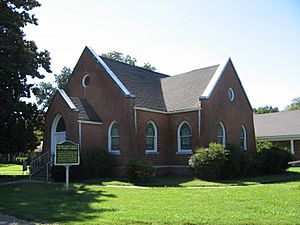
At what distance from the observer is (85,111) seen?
2627 centimetres

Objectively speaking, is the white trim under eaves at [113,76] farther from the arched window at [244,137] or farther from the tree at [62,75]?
the tree at [62,75]

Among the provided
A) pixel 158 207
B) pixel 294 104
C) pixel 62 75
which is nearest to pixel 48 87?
pixel 62 75

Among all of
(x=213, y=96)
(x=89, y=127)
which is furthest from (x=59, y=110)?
(x=213, y=96)

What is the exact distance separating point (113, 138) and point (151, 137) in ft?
8.84

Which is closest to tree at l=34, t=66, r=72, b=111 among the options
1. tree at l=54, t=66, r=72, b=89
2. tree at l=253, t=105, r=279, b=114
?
tree at l=54, t=66, r=72, b=89

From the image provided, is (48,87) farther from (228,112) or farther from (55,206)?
(55,206)

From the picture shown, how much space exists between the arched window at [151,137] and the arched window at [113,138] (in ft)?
6.89

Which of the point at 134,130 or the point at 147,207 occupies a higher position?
the point at 134,130

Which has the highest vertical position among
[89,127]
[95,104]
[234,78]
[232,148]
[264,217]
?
[234,78]

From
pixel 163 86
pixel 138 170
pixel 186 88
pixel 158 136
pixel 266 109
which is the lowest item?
pixel 138 170

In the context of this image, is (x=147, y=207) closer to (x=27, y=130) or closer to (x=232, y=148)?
(x=232, y=148)

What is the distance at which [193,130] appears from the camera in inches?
983

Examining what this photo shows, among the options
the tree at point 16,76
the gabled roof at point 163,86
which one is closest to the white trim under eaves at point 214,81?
the gabled roof at point 163,86

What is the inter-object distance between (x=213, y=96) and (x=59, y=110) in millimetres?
11003
